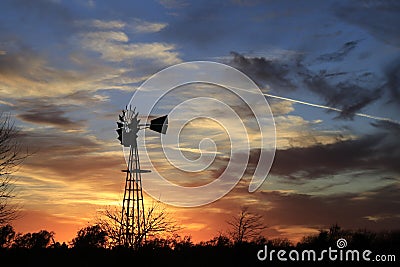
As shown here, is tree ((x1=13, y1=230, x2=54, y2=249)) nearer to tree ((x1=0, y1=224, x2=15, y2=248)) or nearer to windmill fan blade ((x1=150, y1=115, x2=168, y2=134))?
tree ((x1=0, y1=224, x2=15, y2=248))

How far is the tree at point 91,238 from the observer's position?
37719 millimetres

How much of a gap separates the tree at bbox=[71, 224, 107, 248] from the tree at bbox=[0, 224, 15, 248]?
451 centimetres

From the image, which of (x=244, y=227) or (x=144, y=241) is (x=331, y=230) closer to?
(x=244, y=227)

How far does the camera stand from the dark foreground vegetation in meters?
32.2

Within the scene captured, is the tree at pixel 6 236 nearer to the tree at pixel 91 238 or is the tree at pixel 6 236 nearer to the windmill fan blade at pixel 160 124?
the tree at pixel 91 238

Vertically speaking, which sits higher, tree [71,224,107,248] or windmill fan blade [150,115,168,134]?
windmill fan blade [150,115,168,134]

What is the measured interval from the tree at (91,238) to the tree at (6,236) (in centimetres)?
451

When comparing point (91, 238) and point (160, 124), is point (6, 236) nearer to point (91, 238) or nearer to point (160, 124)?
point (91, 238)

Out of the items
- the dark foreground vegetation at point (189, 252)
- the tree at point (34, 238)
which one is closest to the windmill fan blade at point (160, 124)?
the dark foreground vegetation at point (189, 252)

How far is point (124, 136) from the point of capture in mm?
35531

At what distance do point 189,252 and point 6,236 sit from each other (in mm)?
14366

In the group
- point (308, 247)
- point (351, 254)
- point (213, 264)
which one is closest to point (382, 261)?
point (351, 254)

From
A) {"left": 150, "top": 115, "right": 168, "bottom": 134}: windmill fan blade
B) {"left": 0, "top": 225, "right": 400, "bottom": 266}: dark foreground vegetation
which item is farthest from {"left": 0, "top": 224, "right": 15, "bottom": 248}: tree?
{"left": 150, "top": 115, "right": 168, "bottom": 134}: windmill fan blade

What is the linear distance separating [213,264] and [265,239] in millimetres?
7029
